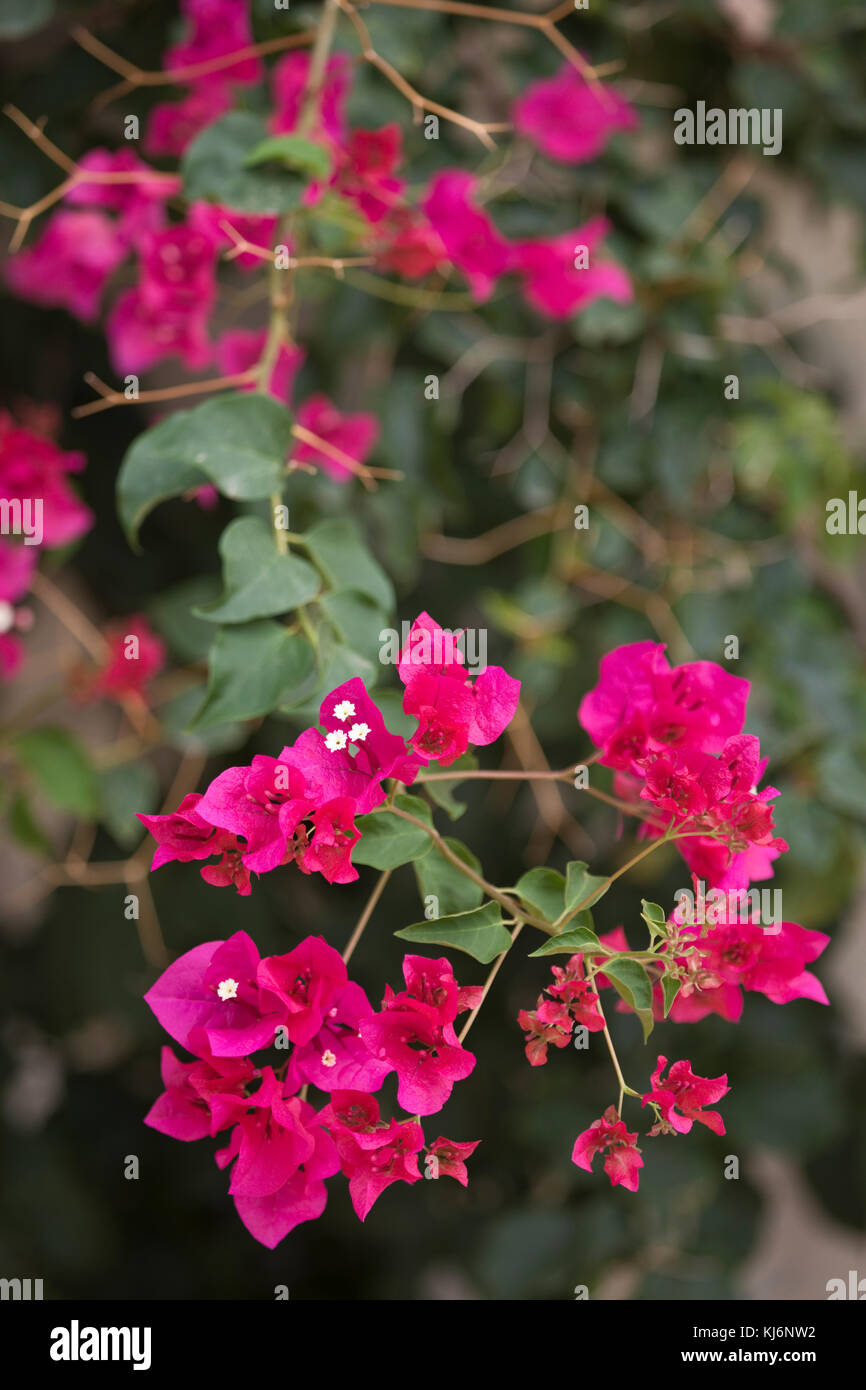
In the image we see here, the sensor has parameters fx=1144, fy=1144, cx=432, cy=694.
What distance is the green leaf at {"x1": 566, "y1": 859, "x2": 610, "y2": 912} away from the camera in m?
0.36

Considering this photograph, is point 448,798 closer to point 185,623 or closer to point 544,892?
point 544,892

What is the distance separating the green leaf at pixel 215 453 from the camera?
0.49m

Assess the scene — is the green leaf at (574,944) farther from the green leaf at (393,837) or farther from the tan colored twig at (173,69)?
the tan colored twig at (173,69)

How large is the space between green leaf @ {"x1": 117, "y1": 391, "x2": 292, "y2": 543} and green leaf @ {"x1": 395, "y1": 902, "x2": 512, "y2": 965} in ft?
0.73

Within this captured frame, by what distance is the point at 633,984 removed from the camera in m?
0.34

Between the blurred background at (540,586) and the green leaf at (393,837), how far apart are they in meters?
0.39

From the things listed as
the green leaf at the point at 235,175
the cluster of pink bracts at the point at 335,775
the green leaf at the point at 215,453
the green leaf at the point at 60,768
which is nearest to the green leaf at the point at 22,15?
the green leaf at the point at 235,175

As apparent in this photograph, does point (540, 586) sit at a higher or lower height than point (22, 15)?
lower

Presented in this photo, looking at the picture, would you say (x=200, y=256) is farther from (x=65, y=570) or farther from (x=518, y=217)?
(x=65, y=570)

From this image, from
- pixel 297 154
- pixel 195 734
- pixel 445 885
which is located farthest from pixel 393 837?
pixel 195 734

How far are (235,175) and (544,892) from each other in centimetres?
39

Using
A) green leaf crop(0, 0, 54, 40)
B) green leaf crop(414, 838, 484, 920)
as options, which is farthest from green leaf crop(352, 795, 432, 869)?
green leaf crop(0, 0, 54, 40)

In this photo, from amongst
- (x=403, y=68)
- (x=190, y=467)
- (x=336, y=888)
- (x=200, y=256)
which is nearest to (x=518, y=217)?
(x=403, y=68)

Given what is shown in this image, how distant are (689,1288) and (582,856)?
338 millimetres
